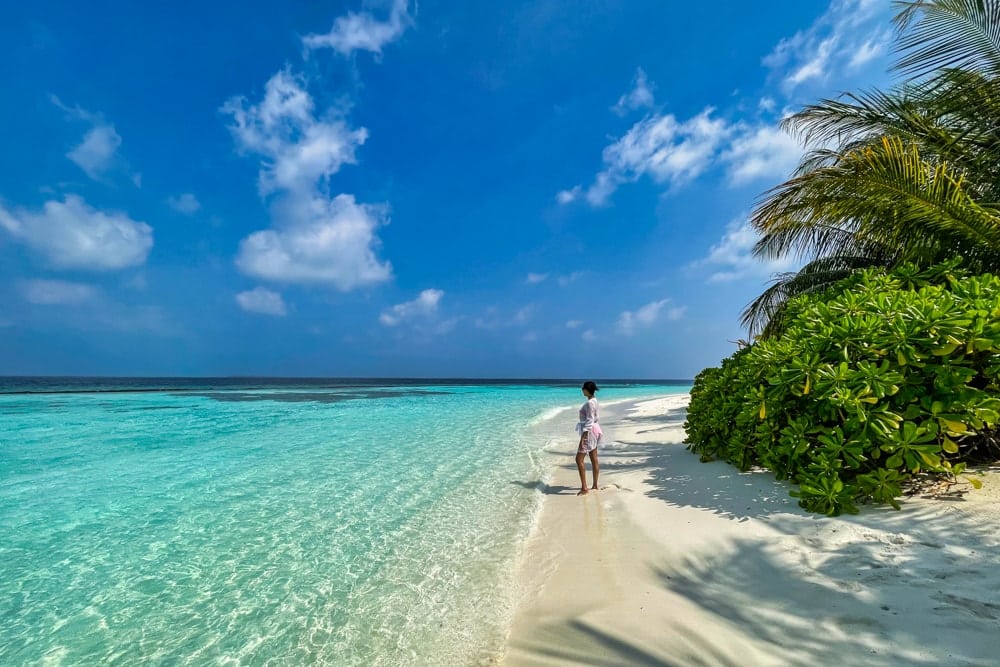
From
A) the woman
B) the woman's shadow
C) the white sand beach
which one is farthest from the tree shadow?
the woman's shadow

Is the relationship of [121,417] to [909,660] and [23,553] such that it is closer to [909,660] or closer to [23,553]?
[23,553]

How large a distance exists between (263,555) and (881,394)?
6.68 meters

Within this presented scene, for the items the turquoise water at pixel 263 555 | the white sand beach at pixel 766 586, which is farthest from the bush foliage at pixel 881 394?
the turquoise water at pixel 263 555

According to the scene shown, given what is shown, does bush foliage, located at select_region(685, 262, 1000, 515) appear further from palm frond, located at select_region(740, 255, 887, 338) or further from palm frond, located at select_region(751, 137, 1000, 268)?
palm frond, located at select_region(740, 255, 887, 338)

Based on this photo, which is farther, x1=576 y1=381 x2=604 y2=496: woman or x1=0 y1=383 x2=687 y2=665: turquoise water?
x1=576 y1=381 x2=604 y2=496: woman

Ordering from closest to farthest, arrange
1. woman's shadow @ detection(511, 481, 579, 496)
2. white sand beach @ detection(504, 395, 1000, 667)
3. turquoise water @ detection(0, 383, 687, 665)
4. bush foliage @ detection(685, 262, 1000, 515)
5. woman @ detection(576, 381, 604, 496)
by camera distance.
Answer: white sand beach @ detection(504, 395, 1000, 667) < turquoise water @ detection(0, 383, 687, 665) < bush foliage @ detection(685, 262, 1000, 515) < woman @ detection(576, 381, 604, 496) < woman's shadow @ detection(511, 481, 579, 496)

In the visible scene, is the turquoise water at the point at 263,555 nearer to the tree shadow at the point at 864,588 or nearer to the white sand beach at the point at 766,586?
the white sand beach at the point at 766,586

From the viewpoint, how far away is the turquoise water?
327cm

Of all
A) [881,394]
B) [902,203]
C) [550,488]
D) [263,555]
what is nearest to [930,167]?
[902,203]

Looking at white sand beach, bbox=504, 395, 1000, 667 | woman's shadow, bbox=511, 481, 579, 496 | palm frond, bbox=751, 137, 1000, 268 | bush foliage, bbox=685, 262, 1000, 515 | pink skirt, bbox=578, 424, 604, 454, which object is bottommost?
woman's shadow, bbox=511, 481, 579, 496

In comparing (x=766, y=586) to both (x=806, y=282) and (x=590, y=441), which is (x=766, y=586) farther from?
(x=806, y=282)

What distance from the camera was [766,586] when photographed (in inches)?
128

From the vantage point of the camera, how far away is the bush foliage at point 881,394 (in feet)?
12.9

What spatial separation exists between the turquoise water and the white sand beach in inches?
23.1
